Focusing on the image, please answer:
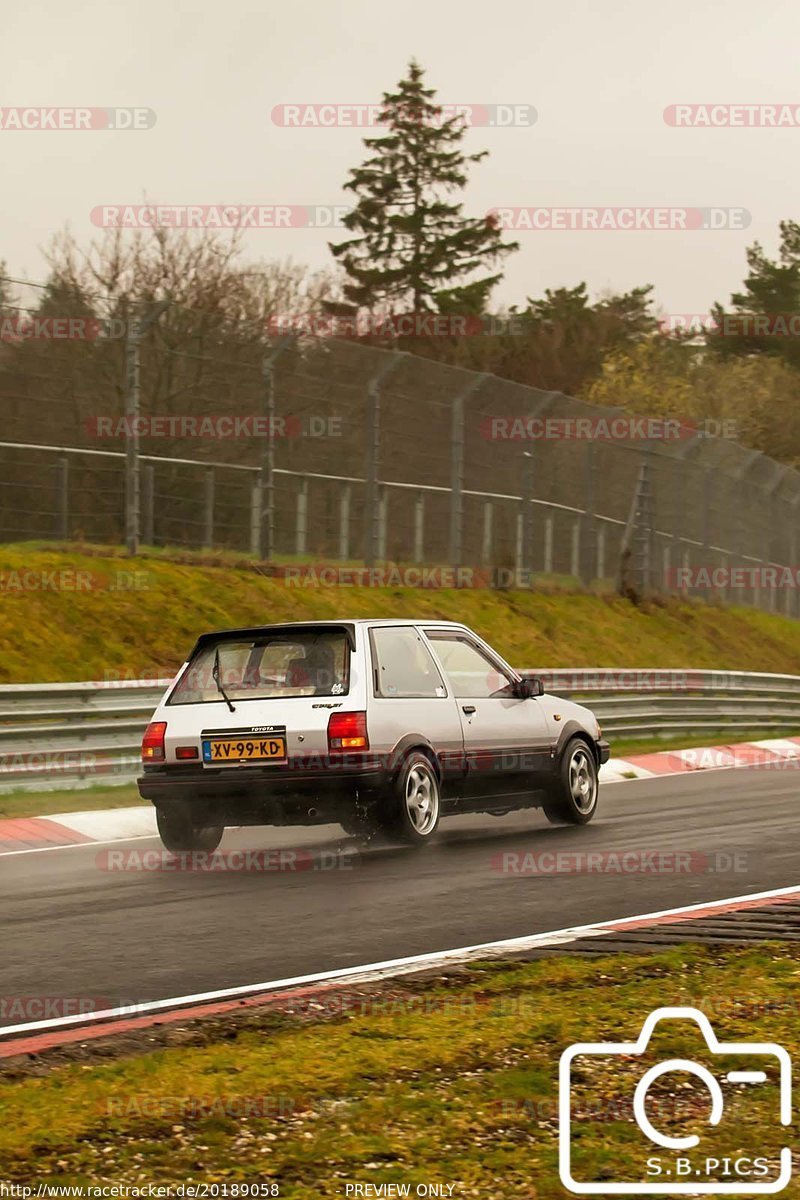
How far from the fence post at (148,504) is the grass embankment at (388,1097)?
1445 cm

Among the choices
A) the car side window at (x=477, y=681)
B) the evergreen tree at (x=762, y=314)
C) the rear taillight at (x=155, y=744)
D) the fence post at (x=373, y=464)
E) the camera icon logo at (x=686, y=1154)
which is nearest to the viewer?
the camera icon logo at (x=686, y=1154)

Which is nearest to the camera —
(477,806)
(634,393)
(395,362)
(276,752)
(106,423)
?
(276,752)

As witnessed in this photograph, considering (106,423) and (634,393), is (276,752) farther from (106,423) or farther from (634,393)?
(634,393)

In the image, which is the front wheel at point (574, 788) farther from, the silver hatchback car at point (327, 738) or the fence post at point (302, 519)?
the fence post at point (302, 519)

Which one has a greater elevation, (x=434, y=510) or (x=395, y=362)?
(x=395, y=362)

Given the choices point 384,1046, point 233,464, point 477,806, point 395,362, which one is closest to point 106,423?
point 233,464

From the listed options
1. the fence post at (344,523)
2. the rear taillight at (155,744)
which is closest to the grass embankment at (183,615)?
the fence post at (344,523)

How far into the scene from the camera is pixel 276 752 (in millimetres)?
11219

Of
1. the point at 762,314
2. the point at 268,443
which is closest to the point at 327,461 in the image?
the point at 268,443

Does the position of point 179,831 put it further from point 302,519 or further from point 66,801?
point 302,519

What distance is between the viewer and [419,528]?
80.5 feet

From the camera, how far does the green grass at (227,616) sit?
1848cm

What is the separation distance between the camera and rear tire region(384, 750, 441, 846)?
448 inches

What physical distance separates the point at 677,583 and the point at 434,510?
Answer: 9.13 meters
